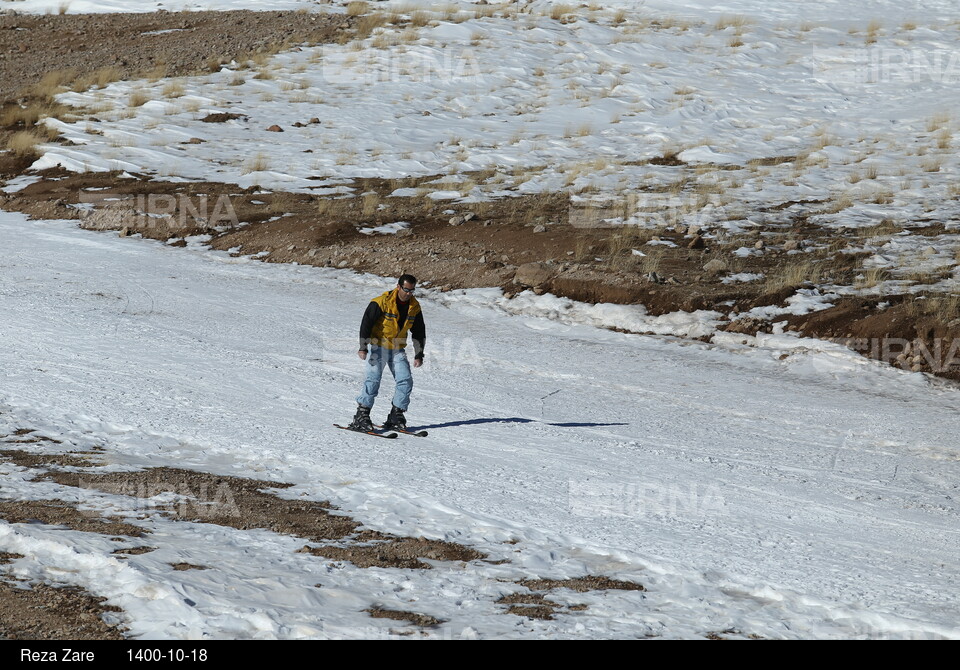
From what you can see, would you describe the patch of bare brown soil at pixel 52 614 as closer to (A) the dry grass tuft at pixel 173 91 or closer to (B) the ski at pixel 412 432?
(B) the ski at pixel 412 432

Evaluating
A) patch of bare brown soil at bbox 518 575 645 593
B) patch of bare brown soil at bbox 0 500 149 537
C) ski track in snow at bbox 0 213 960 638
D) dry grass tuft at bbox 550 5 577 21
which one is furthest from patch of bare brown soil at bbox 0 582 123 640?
dry grass tuft at bbox 550 5 577 21

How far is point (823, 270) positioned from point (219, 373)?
30.2 feet

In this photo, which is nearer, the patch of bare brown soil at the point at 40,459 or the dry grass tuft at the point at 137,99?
the patch of bare brown soil at the point at 40,459

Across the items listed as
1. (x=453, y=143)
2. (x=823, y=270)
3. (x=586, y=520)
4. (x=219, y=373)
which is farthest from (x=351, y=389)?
(x=453, y=143)

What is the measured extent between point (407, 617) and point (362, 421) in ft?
13.7

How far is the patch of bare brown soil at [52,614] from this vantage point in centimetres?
508

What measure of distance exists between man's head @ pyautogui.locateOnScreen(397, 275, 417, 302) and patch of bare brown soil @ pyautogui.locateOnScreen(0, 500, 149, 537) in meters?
3.48

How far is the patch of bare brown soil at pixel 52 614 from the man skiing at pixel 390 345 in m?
4.20

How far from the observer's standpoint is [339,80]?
95.9ft

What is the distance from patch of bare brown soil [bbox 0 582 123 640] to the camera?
508 cm

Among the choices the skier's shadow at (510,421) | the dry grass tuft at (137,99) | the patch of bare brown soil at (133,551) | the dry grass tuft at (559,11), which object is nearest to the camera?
the patch of bare brown soil at (133,551)

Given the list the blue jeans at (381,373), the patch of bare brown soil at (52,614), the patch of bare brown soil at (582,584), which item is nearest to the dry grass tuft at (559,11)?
the blue jeans at (381,373)

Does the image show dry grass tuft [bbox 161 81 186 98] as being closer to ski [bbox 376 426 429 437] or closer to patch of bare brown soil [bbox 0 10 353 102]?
patch of bare brown soil [bbox 0 10 353 102]

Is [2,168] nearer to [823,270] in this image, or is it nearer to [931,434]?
[823,270]
